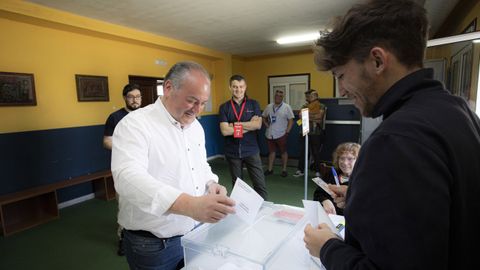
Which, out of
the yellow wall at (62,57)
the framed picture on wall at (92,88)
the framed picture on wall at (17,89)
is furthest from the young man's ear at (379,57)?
the framed picture on wall at (92,88)

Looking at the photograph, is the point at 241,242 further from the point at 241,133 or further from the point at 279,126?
the point at 279,126

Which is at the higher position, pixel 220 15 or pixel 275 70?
pixel 220 15

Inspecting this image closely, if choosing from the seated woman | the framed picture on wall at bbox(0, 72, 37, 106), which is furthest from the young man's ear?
the framed picture on wall at bbox(0, 72, 37, 106)

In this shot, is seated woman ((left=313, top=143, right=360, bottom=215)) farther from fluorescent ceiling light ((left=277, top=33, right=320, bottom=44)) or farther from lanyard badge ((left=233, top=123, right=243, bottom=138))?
fluorescent ceiling light ((left=277, top=33, right=320, bottom=44))

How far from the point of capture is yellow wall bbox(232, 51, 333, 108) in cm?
714

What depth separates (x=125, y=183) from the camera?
105 cm

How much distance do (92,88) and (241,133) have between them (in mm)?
2749

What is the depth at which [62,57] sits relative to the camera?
13.0 feet

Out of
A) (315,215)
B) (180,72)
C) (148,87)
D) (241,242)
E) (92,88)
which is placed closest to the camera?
(315,215)

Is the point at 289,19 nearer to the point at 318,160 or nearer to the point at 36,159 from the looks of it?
the point at 318,160

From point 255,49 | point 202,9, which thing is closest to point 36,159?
point 202,9

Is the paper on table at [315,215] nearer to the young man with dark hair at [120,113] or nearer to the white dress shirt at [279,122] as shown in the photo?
the young man with dark hair at [120,113]

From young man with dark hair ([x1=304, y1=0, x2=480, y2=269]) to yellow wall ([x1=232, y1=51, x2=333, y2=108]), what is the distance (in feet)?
21.4

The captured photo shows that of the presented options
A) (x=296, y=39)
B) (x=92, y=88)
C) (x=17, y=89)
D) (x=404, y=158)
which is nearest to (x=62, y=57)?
(x=92, y=88)
